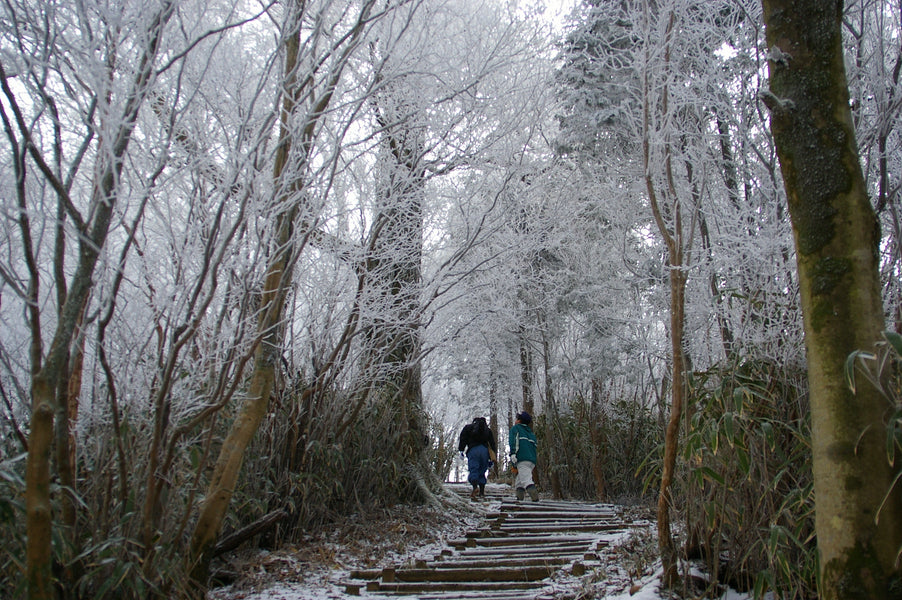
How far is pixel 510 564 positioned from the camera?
4477 mm

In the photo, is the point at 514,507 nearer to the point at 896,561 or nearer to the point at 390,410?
the point at 390,410

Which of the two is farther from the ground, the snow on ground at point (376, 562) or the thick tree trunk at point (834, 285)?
the thick tree trunk at point (834, 285)

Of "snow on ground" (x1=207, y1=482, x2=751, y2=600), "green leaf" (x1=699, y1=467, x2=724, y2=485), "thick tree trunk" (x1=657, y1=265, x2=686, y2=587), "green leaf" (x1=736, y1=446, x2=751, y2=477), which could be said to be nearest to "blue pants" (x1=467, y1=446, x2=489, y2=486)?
"snow on ground" (x1=207, y1=482, x2=751, y2=600)

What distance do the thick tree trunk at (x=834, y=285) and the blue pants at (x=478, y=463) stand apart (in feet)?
25.7

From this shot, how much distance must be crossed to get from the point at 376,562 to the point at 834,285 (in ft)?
13.1

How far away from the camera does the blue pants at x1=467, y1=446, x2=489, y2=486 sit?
31.3 feet

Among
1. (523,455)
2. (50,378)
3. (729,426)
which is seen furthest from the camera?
(523,455)

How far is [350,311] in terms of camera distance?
196 inches

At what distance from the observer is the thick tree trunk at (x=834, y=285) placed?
1782 millimetres

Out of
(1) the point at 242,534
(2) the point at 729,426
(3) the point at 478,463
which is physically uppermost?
(2) the point at 729,426

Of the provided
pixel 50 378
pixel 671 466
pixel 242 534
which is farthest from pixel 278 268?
pixel 671 466

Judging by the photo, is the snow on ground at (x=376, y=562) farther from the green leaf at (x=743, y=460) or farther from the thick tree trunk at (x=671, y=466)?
the green leaf at (x=743, y=460)

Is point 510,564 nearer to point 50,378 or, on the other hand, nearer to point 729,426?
point 729,426

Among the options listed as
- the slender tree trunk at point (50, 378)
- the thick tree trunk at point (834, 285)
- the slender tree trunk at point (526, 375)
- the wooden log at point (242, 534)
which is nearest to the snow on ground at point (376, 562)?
the wooden log at point (242, 534)
